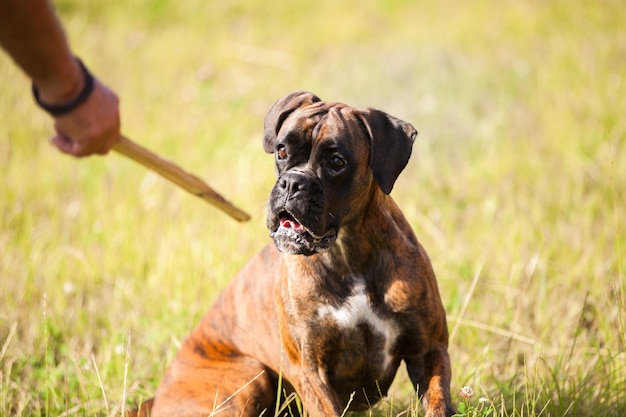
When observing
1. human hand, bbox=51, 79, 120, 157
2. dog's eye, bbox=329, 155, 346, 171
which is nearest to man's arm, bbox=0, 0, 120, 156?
human hand, bbox=51, 79, 120, 157

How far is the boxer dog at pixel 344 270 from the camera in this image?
330 cm

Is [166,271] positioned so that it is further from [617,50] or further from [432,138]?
[617,50]

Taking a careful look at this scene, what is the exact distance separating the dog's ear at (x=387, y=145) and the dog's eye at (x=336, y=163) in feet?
0.42

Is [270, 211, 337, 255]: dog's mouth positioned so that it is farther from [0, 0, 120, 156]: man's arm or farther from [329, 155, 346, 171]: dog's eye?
[0, 0, 120, 156]: man's arm

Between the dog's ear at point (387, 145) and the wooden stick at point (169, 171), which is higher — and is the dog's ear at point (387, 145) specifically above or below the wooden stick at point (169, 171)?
above

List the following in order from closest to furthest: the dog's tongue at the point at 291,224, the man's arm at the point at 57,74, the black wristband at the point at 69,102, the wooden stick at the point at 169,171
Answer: the man's arm at the point at 57,74 → the black wristband at the point at 69,102 → the wooden stick at the point at 169,171 → the dog's tongue at the point at 291,224

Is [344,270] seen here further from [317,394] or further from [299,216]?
[317,394]

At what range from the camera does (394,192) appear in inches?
262

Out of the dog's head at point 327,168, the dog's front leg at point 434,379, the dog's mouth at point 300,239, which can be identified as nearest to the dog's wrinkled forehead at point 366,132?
the dog's head at point 327,168

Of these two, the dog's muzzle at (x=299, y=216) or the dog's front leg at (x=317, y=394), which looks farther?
the dog's front leg at (x=317, y=394)

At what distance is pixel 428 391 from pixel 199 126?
519 centimetres

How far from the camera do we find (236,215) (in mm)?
3812

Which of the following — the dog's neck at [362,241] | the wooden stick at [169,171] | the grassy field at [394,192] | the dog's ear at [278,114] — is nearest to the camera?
the wooden stick at [169,171]

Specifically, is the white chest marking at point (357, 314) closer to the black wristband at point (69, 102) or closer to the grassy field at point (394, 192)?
the grassy field at point (394, 192)
